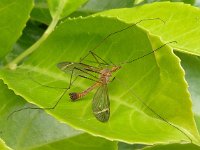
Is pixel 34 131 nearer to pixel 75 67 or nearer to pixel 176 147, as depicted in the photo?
pixel 75 67

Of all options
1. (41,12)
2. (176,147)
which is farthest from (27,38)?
(176,147)

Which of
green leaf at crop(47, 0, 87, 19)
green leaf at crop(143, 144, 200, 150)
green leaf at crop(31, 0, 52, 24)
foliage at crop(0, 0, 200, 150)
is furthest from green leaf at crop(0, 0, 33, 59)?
green leaf at crop(143, 144, 200, 150)

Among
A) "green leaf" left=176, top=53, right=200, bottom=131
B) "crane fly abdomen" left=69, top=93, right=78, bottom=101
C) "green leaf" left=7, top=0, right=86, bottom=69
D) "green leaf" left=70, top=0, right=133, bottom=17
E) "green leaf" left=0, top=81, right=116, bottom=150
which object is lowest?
"green leaf" left=0, top=81, right=116, bottom=150

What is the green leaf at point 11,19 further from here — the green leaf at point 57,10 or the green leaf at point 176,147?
the green leaf at point 176,147

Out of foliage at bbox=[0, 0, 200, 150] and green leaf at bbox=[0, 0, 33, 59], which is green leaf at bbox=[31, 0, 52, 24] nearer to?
foliage at bbox=[0, 0, 200, 150]

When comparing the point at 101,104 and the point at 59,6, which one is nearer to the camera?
the point at 101,104

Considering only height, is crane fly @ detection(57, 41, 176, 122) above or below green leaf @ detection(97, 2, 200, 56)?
below
